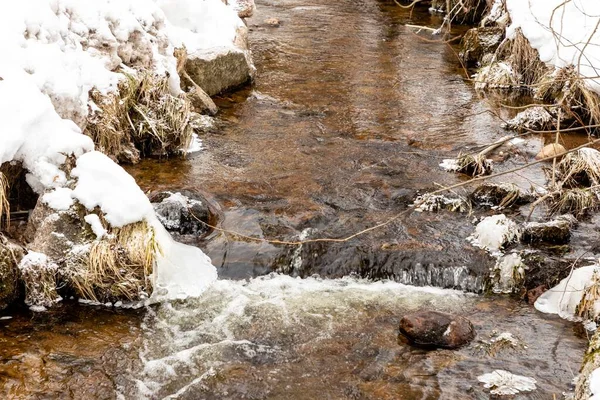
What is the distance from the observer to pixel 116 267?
223 inches

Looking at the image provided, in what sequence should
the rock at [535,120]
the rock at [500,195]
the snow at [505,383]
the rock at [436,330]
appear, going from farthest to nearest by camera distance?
the rock at [535,120], the rock at [500,195], the rock at [436,330], the snow at [505,383]

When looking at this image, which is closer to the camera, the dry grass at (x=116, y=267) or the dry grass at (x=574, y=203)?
the dry grass at (x=116, y=267)

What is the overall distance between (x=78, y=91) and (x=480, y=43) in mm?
7100

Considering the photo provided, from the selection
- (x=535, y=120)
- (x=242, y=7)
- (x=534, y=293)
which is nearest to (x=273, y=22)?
(x=242, y=7)

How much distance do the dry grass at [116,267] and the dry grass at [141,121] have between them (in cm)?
219

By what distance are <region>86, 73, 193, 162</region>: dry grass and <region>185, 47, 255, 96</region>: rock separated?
4.55 feet

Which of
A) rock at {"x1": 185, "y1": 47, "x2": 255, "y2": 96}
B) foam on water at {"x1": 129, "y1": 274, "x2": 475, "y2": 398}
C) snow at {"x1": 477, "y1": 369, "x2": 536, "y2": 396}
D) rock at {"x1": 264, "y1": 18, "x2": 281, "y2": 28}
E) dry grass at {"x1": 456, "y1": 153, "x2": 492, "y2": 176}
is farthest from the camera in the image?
rock at {"x1": 264, "y1": 18, "x2": 281, "y2": 28}

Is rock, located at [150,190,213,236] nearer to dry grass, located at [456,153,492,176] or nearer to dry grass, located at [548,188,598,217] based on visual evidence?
dry grass, located at [456,153,492,176]

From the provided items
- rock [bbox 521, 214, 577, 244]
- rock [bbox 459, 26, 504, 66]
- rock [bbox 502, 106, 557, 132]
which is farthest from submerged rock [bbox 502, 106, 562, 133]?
rock [bbox 521, 214, 577, 244]

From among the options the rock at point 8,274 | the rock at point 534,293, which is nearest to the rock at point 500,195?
the rock at point 534,293

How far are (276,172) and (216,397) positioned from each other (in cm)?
344

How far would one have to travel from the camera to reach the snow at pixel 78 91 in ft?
19.4

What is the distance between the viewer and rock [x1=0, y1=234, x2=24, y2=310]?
5.46 meters

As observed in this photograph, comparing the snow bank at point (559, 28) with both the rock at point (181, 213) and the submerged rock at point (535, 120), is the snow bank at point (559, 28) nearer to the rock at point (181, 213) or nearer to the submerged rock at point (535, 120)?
the submerged rock at point (535, 120)
